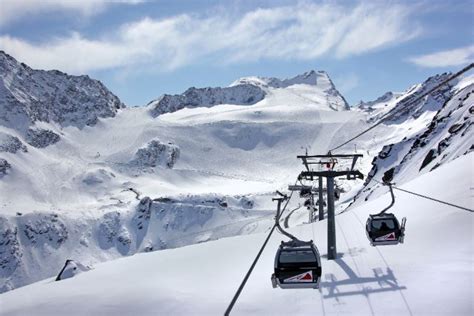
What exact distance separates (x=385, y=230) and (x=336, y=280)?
152 inches

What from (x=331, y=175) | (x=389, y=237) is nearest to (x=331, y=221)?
(x=331, y=175)

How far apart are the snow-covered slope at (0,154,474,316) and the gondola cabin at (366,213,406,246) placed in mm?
1607

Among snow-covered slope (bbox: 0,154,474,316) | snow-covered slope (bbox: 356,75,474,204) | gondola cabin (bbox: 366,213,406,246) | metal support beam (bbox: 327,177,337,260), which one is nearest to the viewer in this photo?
snow-covered slope (bbox: 0,154,474,316)

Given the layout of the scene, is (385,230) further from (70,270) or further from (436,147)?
(436,147)

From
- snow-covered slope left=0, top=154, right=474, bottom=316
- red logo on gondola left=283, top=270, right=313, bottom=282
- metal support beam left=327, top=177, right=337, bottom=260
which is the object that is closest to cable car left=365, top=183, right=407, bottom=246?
snow-covered slope left=0, top=154, right=474, bottom=316

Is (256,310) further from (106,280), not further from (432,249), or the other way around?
(106,280)

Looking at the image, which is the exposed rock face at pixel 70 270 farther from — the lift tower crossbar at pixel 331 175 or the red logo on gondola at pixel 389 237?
the red logo on gondola at pixel 389 237

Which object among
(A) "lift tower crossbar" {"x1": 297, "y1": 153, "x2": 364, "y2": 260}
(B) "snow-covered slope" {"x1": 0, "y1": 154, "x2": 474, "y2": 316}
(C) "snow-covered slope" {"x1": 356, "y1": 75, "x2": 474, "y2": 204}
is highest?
(C) "snow-covered slope" {"x1": 356, "y1": 75, "x2": 474, "y2": 204}

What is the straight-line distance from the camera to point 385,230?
25797 mm

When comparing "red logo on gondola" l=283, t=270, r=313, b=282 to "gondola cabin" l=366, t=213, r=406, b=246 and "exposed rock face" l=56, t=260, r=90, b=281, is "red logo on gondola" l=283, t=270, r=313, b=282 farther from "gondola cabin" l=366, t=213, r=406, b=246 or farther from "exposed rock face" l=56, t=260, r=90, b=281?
"exposed rock face" l=56, t=260, r=90, b=281

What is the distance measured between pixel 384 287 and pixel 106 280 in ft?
68.2

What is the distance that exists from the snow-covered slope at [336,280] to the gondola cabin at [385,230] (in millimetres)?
1607

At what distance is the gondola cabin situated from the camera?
2572cm

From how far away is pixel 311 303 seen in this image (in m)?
24.0
